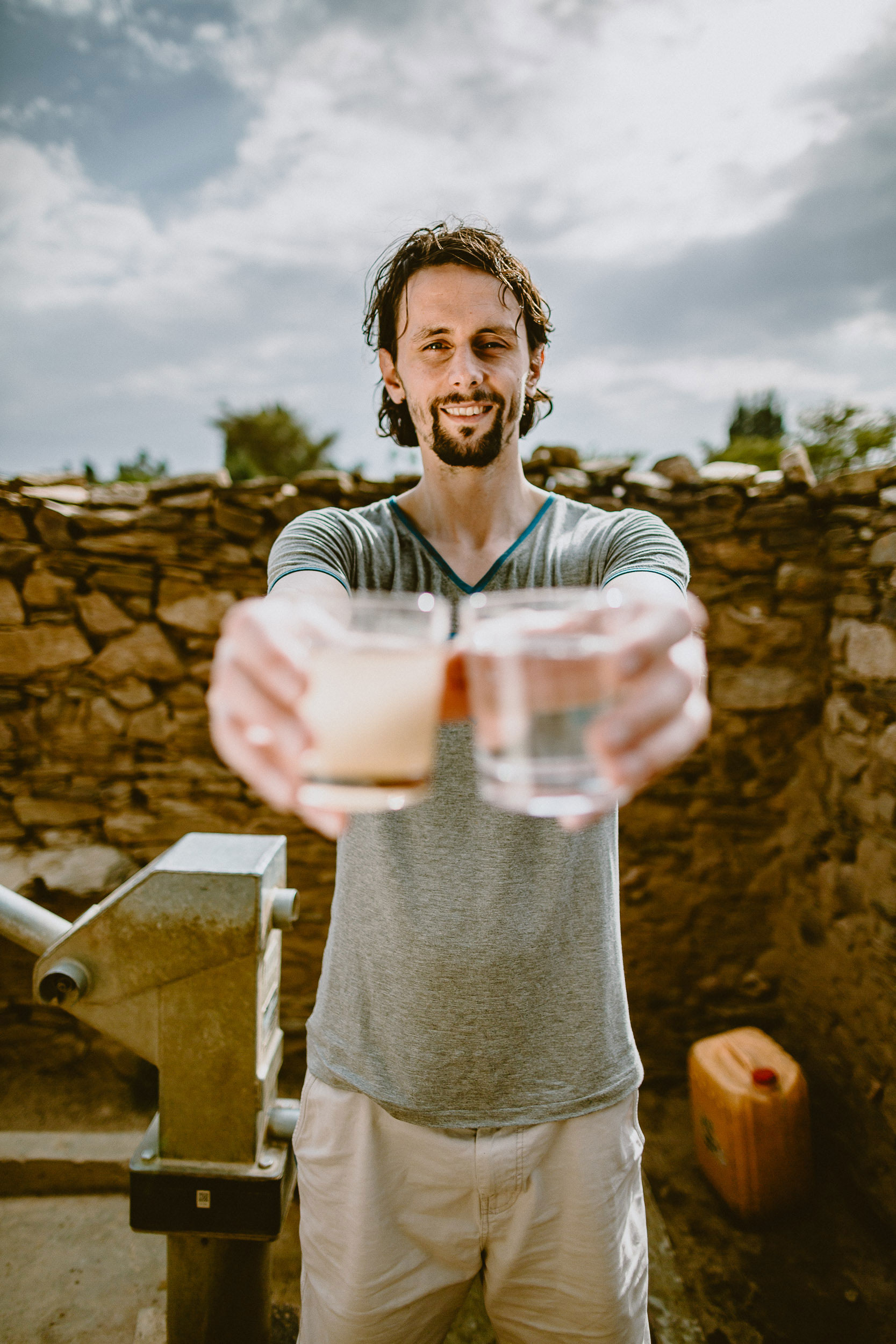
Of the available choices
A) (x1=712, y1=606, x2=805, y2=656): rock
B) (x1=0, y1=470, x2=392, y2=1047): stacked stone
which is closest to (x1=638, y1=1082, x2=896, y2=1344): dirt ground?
(x1=0, y1=470, x2=392, y2=1047): stacked stone

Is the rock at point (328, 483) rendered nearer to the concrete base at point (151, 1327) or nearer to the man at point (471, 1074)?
the man at point (471, 1074)

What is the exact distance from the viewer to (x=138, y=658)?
376cm

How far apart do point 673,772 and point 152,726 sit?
268cm

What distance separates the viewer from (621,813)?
12.5 ft

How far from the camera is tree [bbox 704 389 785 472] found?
20.4 feet

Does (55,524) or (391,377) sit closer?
(391,377)

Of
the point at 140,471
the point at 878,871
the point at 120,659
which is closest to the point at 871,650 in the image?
the point at 878,871

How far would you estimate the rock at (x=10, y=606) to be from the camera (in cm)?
361

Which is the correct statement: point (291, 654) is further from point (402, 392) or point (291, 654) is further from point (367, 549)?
point (402, 392)

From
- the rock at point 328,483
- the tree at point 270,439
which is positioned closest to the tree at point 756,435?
the rock at point 328,483

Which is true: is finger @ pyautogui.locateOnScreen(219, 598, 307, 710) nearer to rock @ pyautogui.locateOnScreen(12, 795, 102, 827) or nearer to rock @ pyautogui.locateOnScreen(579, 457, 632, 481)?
rock @ pyautogui.locateOnScreen(579, 457, 632, 481)

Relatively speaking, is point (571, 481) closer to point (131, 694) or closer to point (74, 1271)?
point (131, 694)

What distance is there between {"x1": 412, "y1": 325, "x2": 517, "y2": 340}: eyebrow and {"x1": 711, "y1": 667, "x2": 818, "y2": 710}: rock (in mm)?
2482

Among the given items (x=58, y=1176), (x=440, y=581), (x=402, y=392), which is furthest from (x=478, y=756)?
(x=58, y=1176)
